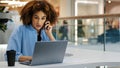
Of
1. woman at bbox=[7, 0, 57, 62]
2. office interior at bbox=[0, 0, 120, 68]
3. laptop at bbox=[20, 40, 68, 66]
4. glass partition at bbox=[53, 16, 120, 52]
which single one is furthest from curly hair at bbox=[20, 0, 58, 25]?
glass partition at bbox=[53, 16, 120, 52]

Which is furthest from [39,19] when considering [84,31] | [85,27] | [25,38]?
[84,31]

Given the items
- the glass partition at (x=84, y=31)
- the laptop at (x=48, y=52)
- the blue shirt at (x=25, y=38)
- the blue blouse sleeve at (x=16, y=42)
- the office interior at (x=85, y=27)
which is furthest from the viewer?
the glass partition at (x=84, y=31)

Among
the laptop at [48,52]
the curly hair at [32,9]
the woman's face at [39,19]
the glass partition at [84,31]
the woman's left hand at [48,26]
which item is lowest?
the glass partition at [84,31]

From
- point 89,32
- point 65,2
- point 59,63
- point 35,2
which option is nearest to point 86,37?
point 89,32

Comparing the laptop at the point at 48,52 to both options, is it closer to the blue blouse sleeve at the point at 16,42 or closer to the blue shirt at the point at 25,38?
the blue blouse sleeve at the point at 16,42

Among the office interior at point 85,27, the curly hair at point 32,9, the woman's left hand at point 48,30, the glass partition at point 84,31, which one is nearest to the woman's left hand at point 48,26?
the woman's left hand at point 48,30

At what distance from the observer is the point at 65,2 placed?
9.95 metres

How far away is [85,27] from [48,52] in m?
4.52

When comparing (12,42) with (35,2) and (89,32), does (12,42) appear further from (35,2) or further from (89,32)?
(89,32)

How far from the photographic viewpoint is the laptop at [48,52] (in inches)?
63.6

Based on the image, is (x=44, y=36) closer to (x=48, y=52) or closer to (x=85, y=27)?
(x=48, y=52)

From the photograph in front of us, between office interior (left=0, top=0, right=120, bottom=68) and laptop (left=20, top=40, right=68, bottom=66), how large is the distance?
0.19 meters

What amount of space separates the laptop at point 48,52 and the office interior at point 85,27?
191mm

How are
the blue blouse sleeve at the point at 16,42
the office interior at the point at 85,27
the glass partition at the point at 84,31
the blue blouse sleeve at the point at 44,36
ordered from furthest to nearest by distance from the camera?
the glass partition at the point at 84,31, the office interior at the point at 85,27, the blue blouse sleeve at the point at 44,36, the blue blouse sleeve at the point at 16,42
